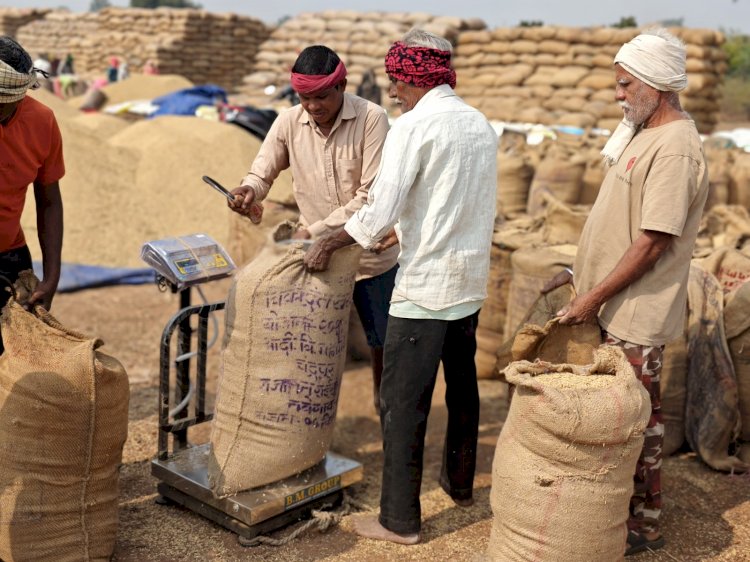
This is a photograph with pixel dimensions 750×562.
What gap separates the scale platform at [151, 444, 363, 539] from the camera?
298 centimetres

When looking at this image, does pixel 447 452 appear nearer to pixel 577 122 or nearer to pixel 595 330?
pixel 595 330

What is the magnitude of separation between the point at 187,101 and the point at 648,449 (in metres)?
9.95

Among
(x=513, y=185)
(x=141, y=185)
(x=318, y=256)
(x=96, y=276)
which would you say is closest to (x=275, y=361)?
(x=318, y=256)

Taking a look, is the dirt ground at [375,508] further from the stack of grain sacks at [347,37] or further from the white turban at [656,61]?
the stack of grain sacks at [347,37]

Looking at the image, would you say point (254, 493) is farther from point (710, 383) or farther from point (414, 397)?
point (710, 383)

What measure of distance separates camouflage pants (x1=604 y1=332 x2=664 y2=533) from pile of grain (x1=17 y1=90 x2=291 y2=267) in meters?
4.63

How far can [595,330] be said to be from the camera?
2930 millimetres

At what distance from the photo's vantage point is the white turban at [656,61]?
8.70 feet

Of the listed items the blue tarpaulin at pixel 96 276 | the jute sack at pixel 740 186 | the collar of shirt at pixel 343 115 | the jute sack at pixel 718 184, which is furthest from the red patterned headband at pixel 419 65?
the jute sack at pixel 740 186

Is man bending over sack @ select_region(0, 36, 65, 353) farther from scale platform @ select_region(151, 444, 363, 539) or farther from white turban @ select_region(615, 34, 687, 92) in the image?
white turban @ select_region(615, 34, 687, 92)

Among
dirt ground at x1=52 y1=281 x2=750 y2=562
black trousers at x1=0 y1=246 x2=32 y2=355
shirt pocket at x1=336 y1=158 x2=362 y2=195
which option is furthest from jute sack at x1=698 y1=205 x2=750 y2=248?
black trousers at x1=0 y1=246 x2=32 y2=355

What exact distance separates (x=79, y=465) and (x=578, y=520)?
5.07ft

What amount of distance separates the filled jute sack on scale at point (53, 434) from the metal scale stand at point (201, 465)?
413 mm

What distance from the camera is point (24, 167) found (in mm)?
2891
